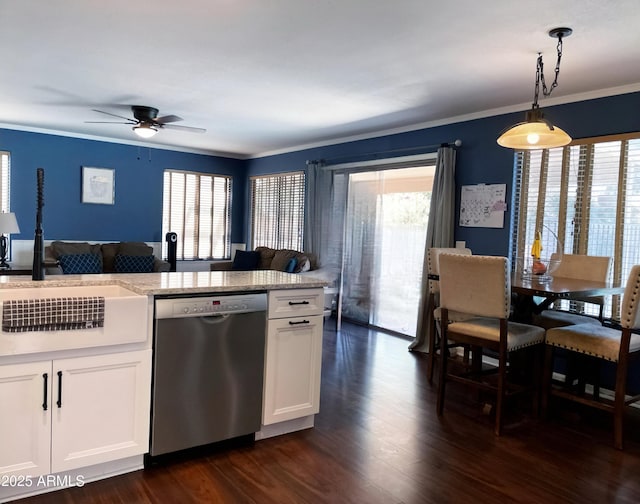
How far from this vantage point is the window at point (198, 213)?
302 inches

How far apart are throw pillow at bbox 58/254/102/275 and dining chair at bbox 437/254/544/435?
4.85 meters

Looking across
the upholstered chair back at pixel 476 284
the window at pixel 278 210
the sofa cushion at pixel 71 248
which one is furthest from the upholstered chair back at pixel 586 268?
the sofa cushion at pixel 71 248

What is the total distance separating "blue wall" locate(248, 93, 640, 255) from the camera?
3.72 meters

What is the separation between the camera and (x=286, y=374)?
277 cm

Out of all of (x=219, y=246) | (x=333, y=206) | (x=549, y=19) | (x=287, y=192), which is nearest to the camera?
(x=549, y=19)

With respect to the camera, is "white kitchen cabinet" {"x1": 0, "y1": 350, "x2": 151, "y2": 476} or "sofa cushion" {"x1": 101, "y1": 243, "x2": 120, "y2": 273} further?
"sofa cushion" {"x1": 101, "y1": 243, "x2": 120, "y2": 273}

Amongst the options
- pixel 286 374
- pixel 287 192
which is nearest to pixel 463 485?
pixel 286 374

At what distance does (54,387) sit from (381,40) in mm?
2546

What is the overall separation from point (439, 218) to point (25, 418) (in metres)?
3.91

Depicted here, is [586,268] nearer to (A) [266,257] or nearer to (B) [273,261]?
(B) [273,261]

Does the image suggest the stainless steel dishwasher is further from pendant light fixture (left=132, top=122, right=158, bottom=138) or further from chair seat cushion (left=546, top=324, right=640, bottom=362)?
pendant light fixture (left=132, top=122, right=158, bottom=138)

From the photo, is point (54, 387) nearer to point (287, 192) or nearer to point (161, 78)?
point (161, 78)

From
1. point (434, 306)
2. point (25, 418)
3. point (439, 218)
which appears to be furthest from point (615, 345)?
point (25, 418)

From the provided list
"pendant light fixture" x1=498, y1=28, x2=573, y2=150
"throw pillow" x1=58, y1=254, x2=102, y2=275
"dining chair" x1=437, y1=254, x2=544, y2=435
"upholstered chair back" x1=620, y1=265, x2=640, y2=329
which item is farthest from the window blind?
"upholstered chair back" x1=620, y1=265, x2=640, y2=329
